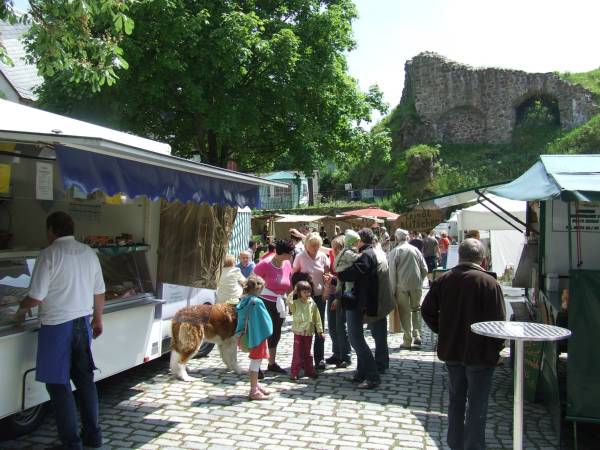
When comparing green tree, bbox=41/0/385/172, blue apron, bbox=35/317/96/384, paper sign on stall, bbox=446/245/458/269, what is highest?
green tree, bbox=41/0/385/172

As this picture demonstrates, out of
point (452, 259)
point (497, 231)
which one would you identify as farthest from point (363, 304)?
point (497, 231)

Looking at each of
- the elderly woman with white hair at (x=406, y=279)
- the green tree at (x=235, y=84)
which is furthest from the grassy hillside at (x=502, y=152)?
the elderly woman with white hair at (x=406, y=279)

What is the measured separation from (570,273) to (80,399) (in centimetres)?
413

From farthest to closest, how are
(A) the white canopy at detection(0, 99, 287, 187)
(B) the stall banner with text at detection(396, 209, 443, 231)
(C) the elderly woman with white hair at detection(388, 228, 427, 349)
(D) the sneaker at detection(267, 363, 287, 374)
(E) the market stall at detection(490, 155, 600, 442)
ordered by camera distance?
(B) the stall banner with text at detection(396, 209, 443, 231)
(C) the elderly woman with white hair at detection(388, 228, 427, 349)
(D) the sneaker at detection(267, 363, 287, 374)
(E) the market stall at detection(490, 155, 600, 442)
(A) the white canopy at detection(0, 99, 287, 187)

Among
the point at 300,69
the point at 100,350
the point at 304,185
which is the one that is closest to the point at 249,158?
the point at 300,69

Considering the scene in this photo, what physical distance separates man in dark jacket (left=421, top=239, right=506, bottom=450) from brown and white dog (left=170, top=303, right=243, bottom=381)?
2.95 m

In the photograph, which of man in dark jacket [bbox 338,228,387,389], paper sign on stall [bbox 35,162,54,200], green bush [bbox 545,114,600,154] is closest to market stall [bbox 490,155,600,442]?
man in dark jacket [bbox 338,228,387,389]

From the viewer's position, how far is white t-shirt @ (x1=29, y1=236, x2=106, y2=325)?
4262 mm

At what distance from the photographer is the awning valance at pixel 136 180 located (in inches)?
161

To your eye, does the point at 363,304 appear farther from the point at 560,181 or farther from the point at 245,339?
the point at 560,181

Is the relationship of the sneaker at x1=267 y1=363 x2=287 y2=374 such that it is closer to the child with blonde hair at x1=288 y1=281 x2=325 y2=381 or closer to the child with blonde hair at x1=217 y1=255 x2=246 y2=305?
the child with blonde hair at x1=288 y1=281 x2=325 y2=381

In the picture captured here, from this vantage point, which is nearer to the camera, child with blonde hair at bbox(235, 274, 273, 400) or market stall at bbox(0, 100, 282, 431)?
market stall at bbox(0, 100, 282, 431)

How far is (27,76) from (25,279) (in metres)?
22.2

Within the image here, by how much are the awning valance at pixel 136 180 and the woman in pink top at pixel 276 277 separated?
0.90 m
